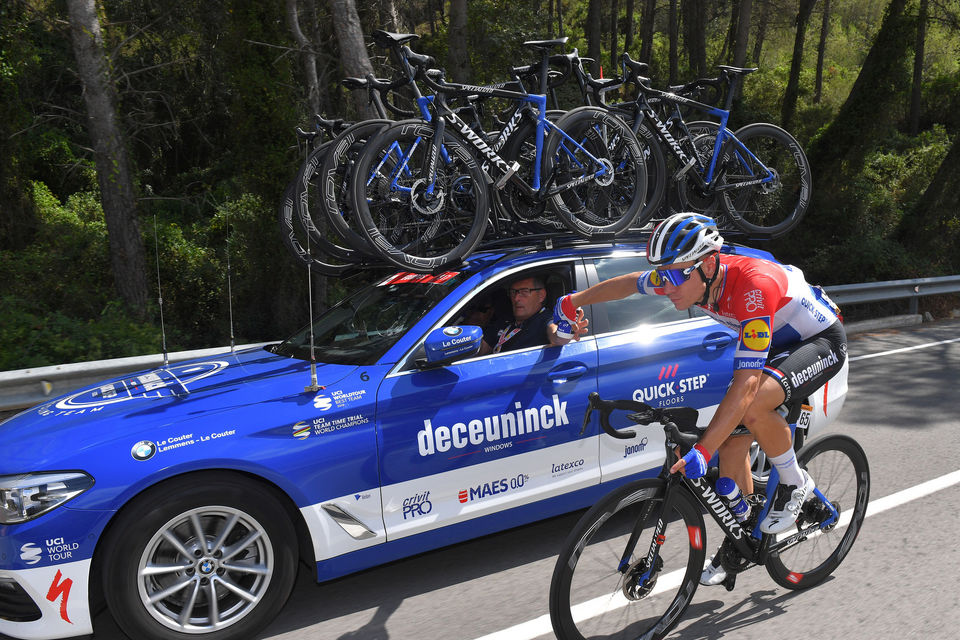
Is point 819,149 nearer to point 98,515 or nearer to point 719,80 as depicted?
point 719,80

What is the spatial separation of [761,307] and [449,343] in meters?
1.51

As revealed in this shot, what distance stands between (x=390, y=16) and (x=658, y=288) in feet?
38.7

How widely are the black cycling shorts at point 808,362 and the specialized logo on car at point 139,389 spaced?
2.99 m

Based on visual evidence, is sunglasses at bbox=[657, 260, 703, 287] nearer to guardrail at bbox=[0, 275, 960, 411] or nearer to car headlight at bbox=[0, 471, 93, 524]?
car headlight at bbox=[0, 471, 93, 524]

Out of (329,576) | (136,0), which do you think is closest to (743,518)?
(329,576)

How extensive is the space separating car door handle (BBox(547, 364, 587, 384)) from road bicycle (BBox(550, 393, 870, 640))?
40.7 inches

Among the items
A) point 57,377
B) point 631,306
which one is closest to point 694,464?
point 631,306

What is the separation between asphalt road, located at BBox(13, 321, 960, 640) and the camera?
136 inches

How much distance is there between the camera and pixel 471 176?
15.1 ft

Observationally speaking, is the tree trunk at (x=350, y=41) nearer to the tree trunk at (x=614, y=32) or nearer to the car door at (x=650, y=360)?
the car door at (x=650, y=360)

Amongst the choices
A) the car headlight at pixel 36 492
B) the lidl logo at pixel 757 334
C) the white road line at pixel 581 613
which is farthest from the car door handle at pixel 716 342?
the car headlight at pixel 36 492

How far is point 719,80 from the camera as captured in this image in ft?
20.5

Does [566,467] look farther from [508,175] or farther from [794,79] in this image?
[794,79]

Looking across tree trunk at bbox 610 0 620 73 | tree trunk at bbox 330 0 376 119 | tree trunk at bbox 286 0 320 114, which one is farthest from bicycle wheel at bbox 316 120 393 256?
tree trunk at bbox 610 0 620 73
